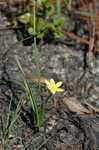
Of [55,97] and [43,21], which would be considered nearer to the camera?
[55,97]

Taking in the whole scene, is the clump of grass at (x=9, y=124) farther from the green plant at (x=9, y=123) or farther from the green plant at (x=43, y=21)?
the green plant at (x=43, y=21)

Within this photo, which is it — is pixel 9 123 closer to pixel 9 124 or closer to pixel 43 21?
pixel 9 124

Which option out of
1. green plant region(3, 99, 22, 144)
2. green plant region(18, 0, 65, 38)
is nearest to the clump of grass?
green plant region(3, 99, 22, 144)

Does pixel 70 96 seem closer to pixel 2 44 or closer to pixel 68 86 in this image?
pixel 68 86

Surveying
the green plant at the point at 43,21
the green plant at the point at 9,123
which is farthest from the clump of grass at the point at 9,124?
the green plant at the point at 43,21

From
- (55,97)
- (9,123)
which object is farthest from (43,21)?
(9,123)

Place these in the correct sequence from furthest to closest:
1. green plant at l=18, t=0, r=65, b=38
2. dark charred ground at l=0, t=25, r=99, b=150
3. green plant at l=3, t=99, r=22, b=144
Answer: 1. green plant at l=18, t=0, r=65, b=38
2. dark charred ground at l=0, t=25, r=99, b=150
3. green plant at l=3, t=99, r=22, b=144

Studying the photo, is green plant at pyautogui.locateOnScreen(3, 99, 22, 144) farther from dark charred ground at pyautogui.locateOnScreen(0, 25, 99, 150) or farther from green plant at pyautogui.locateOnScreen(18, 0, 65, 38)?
green plant at pyautogui.locateOnScreen(18, 0, 65, 38)

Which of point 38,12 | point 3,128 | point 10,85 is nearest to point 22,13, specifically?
point 38,12
